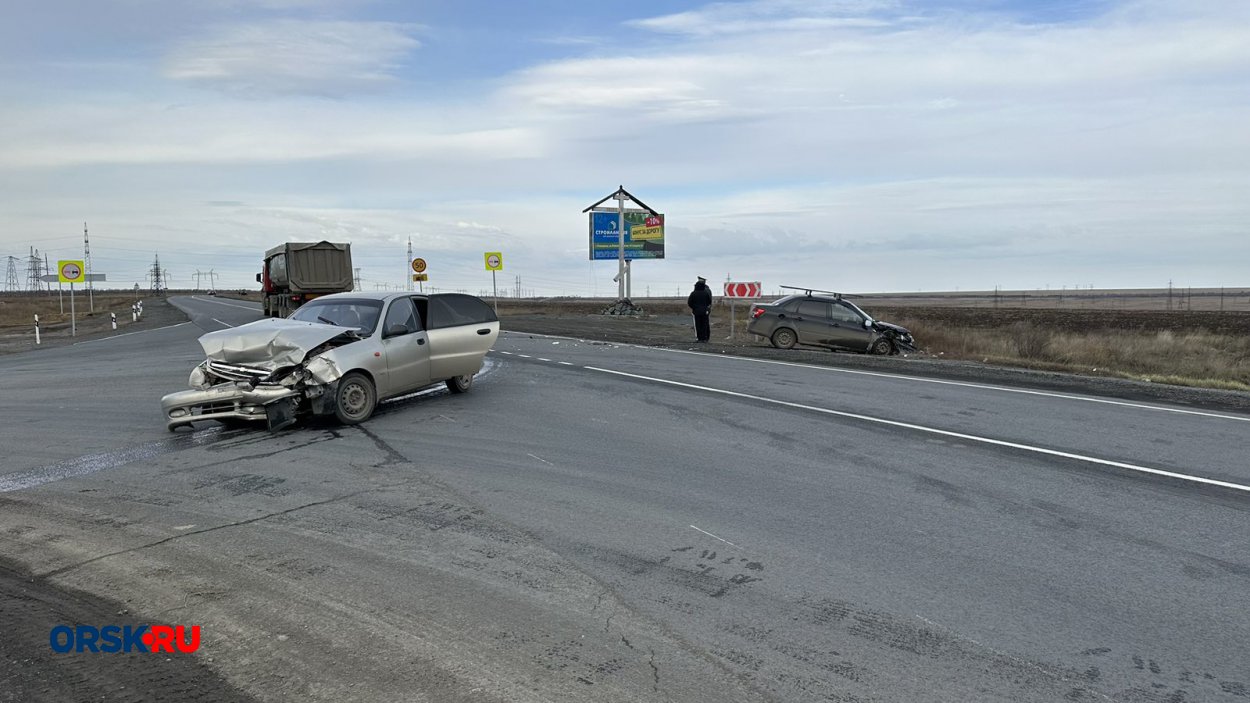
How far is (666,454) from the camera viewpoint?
8.72 meters

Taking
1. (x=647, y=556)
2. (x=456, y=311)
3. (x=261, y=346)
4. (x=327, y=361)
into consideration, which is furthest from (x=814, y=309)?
(x=647, y=556)

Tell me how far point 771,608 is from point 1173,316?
51006 millimetres

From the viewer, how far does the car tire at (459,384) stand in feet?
43.0

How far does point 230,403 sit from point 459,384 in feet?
13.2

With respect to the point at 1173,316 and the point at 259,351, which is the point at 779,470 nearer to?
the point at 259,351

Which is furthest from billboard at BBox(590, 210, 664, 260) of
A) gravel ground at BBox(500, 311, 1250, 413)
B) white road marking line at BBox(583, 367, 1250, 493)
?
white road marking line at BBox(583, 367, 1250, 493)

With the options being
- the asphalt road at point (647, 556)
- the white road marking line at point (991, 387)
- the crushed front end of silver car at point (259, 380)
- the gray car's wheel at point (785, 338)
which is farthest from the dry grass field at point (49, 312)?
the asphalt road at point (647, 556)

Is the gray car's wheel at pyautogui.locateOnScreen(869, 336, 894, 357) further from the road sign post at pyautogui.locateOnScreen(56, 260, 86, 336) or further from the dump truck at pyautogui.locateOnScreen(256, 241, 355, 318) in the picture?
the road sign post at pyautogui.locateOnScreen(56, 260, 86, 336)

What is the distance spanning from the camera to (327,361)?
392 inches

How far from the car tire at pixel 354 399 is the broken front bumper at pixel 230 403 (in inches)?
24.8

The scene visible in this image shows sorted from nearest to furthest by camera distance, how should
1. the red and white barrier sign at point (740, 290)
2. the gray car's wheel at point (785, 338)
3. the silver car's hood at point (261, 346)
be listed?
the silver car's hood at point (261, 346) → the gray car's wheel at point (785, 338) → the red and white barrier sign at point (740, 290)

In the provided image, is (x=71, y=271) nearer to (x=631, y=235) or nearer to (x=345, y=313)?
(x=631, y=235)

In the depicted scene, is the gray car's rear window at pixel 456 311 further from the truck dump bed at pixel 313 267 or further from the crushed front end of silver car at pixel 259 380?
the truck dump bed at pixel 313 267

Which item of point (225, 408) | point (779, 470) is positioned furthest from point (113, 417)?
point (779, 470)
